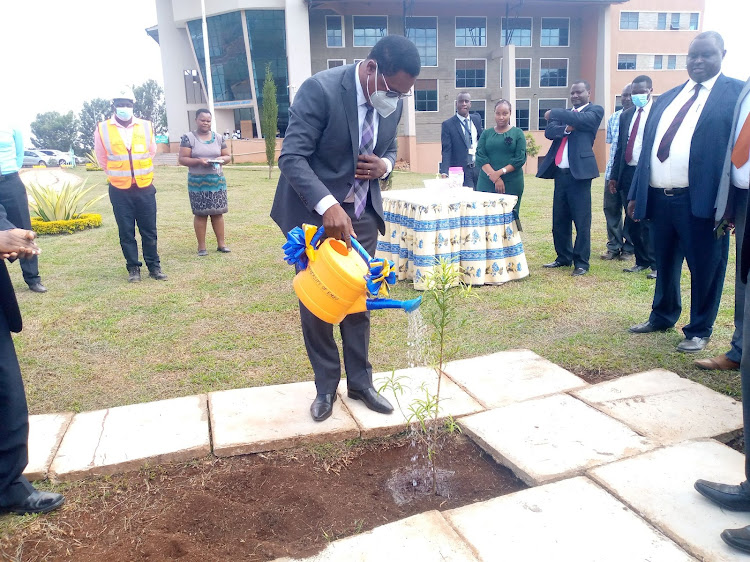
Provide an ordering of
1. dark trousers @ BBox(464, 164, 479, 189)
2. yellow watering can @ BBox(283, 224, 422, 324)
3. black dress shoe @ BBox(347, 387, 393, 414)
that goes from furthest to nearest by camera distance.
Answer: dark trousers @ BBox(464, 164, 479, 189) → black dress shoe @ BBox(347, 387, 393, 414) → yellow watering can @ BBox(283, 224, 422, 324)

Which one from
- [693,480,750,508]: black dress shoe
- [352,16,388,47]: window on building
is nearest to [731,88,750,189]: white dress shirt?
[693,480,750,508]: black dress shoe

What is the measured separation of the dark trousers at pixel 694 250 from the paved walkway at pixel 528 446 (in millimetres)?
637

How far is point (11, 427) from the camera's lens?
210 centimetres

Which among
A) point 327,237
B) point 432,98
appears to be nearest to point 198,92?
point 432,98

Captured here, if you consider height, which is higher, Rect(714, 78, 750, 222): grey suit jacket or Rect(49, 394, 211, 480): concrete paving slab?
Rect(714, 78, 750, 222): grey suit jacket

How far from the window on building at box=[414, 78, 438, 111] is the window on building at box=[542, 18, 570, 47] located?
7524 mm

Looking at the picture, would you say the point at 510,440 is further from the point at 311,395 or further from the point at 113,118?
the point at 113,118

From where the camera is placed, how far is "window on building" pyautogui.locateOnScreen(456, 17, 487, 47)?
33.0 metres

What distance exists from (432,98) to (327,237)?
3279cm

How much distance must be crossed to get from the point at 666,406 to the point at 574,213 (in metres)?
3.05

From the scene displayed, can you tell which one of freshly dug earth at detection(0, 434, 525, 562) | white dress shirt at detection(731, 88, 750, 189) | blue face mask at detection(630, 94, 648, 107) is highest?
blue face mask at detection(630, 94, 648, 107)

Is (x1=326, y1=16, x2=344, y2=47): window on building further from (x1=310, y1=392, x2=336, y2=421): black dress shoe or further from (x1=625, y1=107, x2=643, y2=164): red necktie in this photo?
(x1=310, y1=392, x2=336, y2=421): black dress shoe

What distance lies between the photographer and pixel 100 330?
439cm

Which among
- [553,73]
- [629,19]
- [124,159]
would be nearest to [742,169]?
[124,159]
